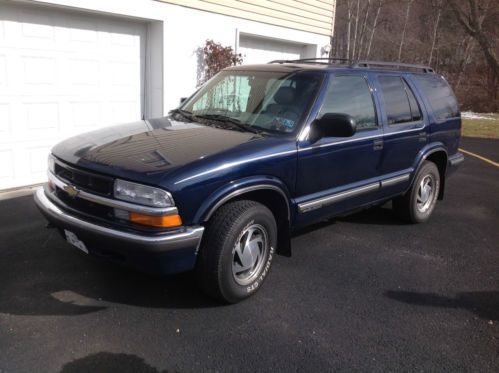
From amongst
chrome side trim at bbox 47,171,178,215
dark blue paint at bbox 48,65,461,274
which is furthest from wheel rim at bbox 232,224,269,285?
chrome side trim at bbox 47,171,178,215

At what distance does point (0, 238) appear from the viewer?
4.71 m

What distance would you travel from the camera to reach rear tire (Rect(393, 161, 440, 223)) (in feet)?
18.3

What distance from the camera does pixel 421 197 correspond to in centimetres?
577

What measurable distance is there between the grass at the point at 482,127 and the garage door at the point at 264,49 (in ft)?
22.0

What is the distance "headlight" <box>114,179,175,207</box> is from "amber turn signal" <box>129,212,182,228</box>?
79 millimetres

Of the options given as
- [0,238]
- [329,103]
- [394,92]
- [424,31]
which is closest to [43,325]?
[0,238]

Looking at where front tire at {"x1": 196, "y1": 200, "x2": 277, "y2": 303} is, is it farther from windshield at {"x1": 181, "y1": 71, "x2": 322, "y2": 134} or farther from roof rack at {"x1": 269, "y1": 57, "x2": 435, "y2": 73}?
roof rack at {"x1": 269, "y1": 57, "x2": 435, "y2": 73}

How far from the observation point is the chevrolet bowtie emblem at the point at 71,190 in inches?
134

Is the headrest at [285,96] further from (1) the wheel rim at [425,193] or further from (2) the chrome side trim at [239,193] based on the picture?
(1) the wheel rim at [425,193]

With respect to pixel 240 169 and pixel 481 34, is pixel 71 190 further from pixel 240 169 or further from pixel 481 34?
pixel 481 34

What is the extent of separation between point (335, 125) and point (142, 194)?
170 centimetres

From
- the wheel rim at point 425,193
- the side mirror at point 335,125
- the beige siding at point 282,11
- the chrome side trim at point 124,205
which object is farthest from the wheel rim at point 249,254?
the beige siding at point 282,11

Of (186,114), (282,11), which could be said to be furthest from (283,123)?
(282,11)

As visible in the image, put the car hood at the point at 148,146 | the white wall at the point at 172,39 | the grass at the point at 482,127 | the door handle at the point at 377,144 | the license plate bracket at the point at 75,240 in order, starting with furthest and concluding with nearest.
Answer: the grass at the point at 482,127 < the white wall at the point at 172,39 < the door handle at the point at 377,144 < the license plate bracket at the point at 75,240 < the car hood at the point at 148,146
